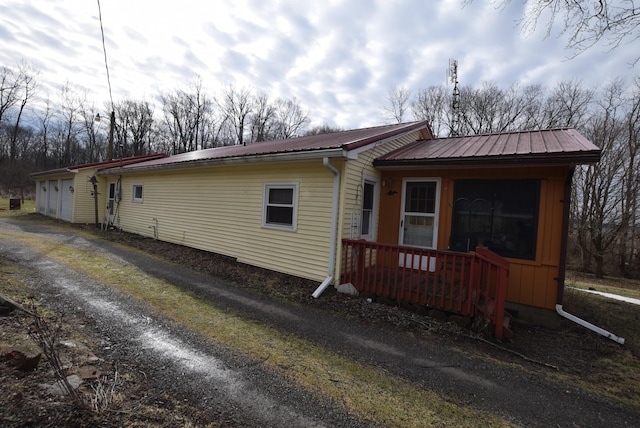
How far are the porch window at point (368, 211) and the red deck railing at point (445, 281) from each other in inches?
38.8

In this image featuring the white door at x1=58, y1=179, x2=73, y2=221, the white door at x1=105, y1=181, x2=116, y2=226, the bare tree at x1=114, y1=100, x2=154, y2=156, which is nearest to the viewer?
the white door at x1=105, y1=181, x2=116, y2=226

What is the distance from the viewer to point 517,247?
5664 millimetres

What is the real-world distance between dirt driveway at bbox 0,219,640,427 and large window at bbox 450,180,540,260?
2.45 m

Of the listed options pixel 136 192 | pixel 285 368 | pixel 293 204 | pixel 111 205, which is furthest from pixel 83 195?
pixel 285 368

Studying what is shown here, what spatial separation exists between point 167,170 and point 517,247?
33.6ft

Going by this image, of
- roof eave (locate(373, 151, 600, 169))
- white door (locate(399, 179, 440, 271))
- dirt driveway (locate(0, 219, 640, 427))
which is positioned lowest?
dirt driveway (locate(0, 219, 640, 427))

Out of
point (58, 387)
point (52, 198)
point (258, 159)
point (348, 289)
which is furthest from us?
point (52, 198)

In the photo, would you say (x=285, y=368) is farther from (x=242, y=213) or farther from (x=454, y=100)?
→ (x=454, y=100)

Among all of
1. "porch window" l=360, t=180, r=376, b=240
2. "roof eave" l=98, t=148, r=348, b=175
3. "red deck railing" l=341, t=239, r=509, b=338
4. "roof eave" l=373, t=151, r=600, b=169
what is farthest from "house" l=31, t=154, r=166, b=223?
"roof eave" l=373, t=151, r=600, b=169

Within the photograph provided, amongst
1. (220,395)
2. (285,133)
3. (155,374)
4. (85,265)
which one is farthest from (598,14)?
(285,133)

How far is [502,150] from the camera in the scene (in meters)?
5.90

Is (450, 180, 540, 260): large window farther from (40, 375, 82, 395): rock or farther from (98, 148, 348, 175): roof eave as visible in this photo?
(40, 375, 82, 395): rock

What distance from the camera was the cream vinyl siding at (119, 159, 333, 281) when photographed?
21.5 ft

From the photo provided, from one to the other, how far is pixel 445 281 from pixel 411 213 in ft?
6.66
